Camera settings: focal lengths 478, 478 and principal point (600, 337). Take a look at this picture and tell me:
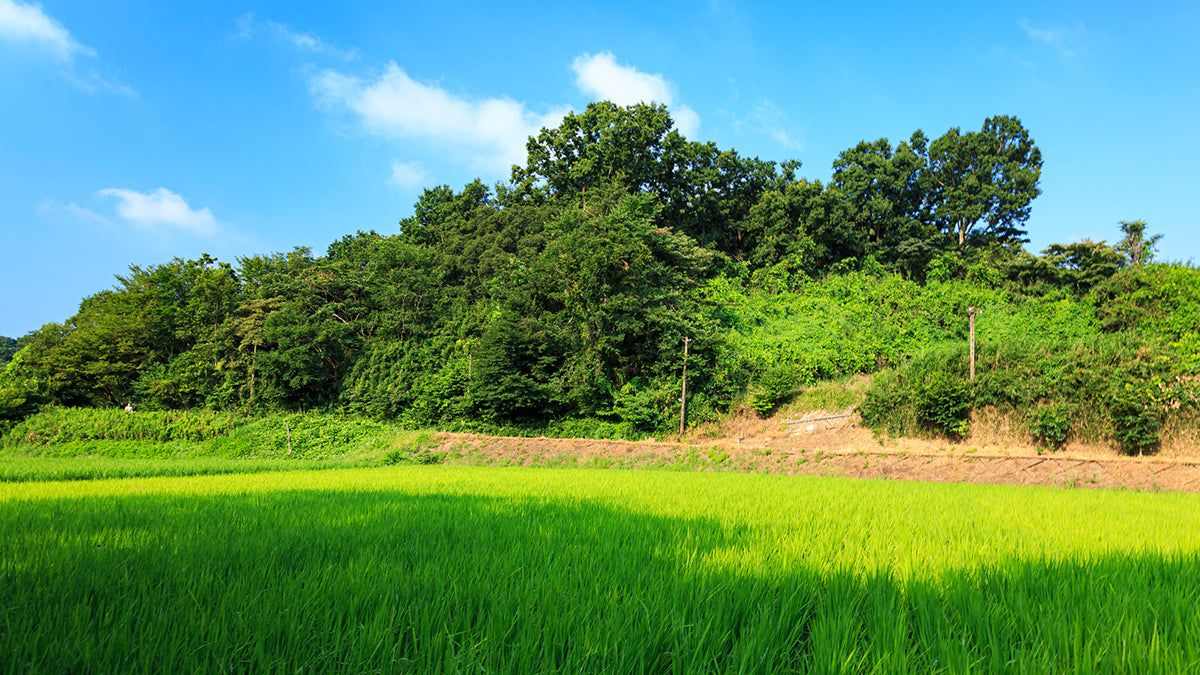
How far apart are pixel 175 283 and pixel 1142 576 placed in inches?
1632

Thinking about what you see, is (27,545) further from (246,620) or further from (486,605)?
(486,605)

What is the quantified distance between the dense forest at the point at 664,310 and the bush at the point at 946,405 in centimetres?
6

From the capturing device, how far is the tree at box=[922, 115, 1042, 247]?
30344 millimetres

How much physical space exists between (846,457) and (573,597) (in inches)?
502

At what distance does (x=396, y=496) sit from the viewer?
4809 mm

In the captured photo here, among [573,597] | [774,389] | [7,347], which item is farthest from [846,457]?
[7,347]

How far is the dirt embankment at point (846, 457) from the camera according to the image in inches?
367

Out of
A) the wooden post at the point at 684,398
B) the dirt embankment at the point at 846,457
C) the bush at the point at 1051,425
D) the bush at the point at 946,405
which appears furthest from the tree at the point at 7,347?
the bush at the point at 1051,425

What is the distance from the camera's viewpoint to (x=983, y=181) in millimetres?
31578

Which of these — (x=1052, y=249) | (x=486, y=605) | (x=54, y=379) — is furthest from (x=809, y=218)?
(x=54, y=379)

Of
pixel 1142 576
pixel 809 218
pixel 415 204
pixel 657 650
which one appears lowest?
pixel 1142 576

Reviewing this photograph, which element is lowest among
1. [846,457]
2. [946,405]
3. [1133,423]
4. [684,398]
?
[846,457]

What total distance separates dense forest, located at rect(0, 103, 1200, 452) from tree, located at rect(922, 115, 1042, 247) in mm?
131

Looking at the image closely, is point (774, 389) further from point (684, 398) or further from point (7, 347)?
point (7, 347)
